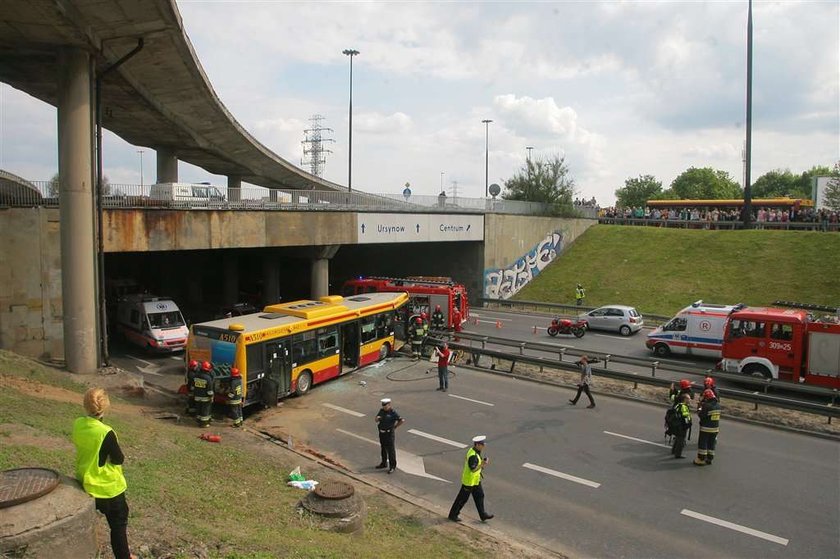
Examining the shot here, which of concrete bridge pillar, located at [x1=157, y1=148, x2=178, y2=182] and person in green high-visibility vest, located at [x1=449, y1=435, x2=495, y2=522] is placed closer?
person in green high-visibility vest, located at [x1=449, y1=435, x2=495, y2=522]

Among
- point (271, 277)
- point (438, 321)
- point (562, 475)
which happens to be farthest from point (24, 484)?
point (271, 277)

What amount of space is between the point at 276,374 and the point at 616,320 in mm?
19026

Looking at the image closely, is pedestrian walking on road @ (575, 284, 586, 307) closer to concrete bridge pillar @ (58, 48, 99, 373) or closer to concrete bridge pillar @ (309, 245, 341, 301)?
concrete bridge pillar @ (309, 245, 341, 301)

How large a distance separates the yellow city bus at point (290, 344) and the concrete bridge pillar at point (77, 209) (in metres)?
4.12

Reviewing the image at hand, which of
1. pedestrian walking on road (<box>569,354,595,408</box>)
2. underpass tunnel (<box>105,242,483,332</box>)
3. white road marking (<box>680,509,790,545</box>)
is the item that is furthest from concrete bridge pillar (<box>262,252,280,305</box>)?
white road marking (<box>680,509,790,545</box>)

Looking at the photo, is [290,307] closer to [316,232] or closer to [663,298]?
[316,232]

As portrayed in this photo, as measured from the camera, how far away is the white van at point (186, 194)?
22984 mm

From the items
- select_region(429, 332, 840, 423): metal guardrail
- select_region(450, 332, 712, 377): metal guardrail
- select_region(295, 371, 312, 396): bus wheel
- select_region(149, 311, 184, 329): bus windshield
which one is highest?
select_region(149, 311, 184, 329): bus windshield

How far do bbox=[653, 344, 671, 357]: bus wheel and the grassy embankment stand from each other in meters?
17.2

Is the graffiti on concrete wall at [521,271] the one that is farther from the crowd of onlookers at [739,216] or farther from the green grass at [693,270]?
the crowd of onlookers at [739,216]

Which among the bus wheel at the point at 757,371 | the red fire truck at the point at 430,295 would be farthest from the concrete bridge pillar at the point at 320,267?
the bus wheel at the point at 757,371

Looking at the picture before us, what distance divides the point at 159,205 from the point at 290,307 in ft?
25.0

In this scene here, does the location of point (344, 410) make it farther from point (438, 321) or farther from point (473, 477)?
point (438, 321)

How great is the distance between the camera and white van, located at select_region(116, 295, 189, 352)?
23.7 meters
